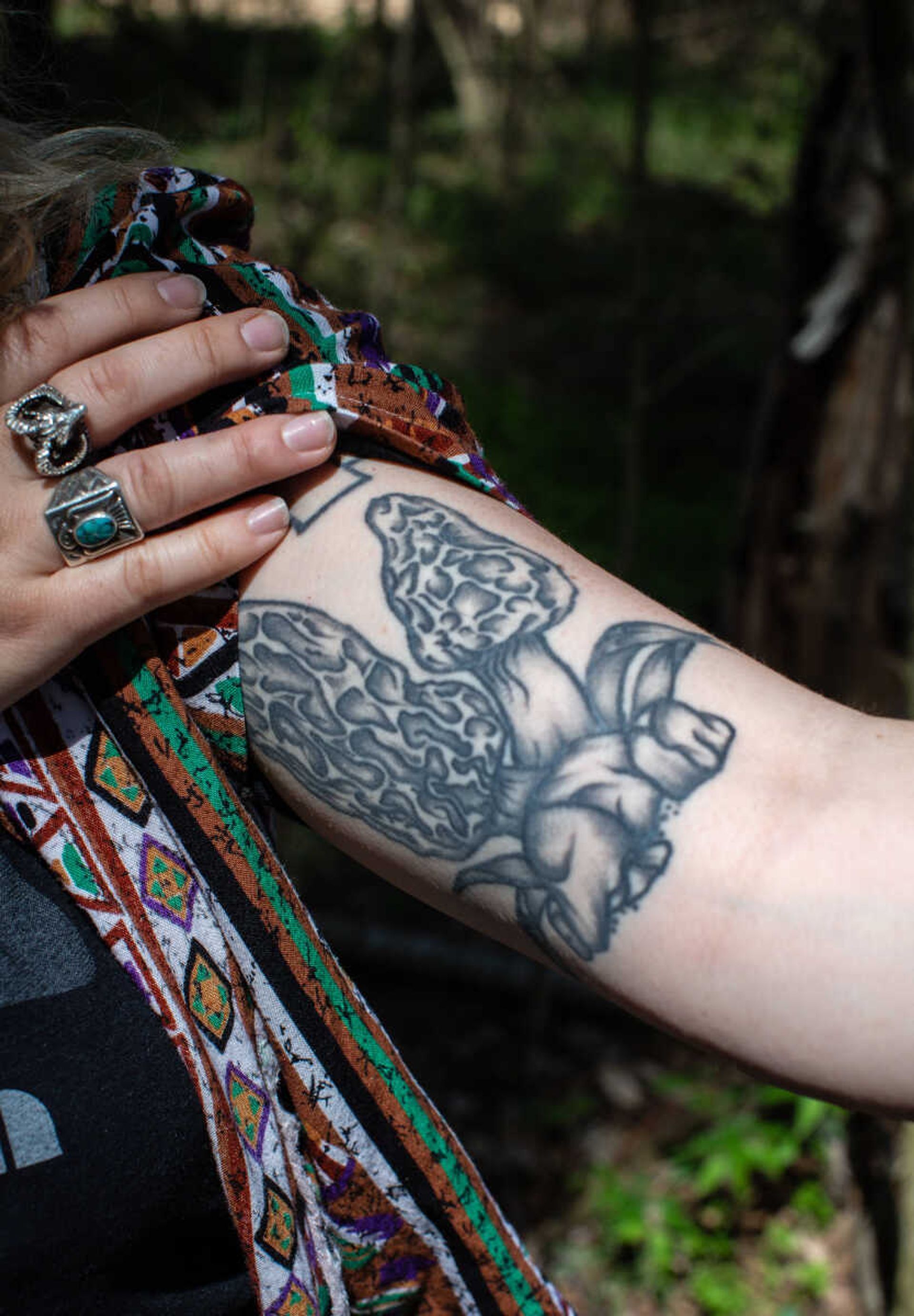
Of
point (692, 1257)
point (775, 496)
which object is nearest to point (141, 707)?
point (775, 496)

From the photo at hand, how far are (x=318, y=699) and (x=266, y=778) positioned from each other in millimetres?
122

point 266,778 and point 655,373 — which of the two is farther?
point 655,373

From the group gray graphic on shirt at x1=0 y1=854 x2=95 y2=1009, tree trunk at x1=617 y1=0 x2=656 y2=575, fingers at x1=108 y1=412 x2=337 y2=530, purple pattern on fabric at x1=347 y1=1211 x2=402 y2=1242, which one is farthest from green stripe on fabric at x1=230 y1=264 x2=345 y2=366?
→ tree trunk at x1=617 y1=0 x2=656 y2=575

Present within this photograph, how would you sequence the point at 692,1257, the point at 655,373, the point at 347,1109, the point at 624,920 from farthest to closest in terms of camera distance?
the point at 655,373 < the point at 692,1257 < the point at 347,1109 < the point at 624,920

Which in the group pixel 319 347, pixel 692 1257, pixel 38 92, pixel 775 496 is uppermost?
pixel 38 92

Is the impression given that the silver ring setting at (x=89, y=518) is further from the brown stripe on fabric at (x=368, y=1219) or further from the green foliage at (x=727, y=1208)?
the green foliage at (x=727, y=1208)

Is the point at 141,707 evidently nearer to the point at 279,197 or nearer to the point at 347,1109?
the point at 347,1109

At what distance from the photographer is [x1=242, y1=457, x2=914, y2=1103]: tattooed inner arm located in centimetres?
81

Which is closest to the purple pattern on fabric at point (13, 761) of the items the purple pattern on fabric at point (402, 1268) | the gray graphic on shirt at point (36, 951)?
the gray graphic on shirt at point (36, 951)

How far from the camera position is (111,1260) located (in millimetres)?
996

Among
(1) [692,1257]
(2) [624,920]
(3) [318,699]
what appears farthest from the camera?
(1) [692,1257]

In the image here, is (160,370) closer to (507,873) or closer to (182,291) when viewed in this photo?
(182,291)

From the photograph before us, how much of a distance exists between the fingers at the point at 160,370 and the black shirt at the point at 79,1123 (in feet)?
1.39

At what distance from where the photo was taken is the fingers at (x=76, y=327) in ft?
3.16
